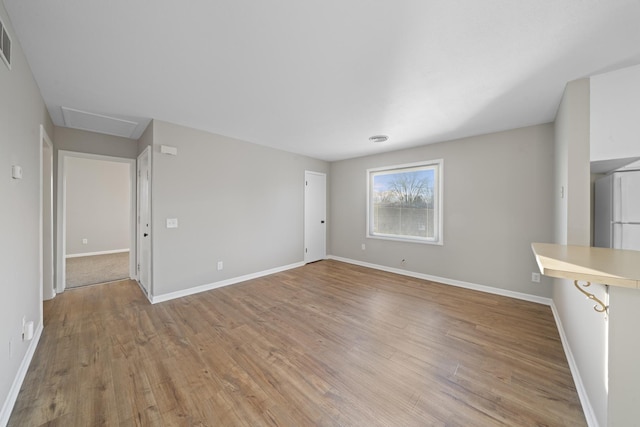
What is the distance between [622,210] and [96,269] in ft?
25.3

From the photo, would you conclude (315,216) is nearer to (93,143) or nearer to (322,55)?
(322,55)

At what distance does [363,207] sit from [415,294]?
2.22 m

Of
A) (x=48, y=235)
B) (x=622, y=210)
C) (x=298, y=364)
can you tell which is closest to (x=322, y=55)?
(x=298, y=364)

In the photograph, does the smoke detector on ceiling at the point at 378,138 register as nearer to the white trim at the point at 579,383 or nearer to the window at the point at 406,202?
the window at the point at 406,202

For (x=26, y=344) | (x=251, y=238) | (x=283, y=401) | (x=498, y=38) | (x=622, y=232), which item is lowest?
(x=283, y=401)

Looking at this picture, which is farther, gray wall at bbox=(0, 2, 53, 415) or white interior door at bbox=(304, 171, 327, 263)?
white interior door at bbox=(304, 171, 327, 263)

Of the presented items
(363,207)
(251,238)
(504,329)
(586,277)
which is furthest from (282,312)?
(363,207)

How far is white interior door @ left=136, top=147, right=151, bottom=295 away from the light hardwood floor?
45 centimetres

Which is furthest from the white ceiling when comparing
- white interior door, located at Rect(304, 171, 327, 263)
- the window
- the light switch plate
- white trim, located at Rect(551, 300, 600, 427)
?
white interior door, located at Rect(304, 171, 327, 263)

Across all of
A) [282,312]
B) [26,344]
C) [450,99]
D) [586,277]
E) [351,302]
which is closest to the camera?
[586,277]

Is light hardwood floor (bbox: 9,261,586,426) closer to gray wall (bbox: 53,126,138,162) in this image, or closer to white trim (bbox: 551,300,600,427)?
white trim (bbox: 551,300,600,427)

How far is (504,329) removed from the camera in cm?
246

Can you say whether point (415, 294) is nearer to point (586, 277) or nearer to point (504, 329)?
point (504, 329)

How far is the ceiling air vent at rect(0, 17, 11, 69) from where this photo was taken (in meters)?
1.32
